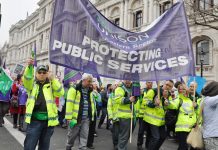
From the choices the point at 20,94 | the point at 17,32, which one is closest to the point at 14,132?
the point at 20,94

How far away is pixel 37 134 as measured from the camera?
411cm

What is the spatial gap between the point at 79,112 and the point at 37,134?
1514mm

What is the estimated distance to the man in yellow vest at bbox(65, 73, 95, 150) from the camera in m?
5.44

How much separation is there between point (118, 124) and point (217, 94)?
2838mm

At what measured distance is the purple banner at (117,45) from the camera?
4422 mm

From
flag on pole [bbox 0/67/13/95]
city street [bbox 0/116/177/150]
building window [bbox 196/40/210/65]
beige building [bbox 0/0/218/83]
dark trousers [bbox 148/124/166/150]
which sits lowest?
city street [bbox 0/116/177/150]

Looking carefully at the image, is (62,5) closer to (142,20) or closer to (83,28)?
(83,28)

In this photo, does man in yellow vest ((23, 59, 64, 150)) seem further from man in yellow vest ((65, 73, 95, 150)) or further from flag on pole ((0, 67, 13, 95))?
flag on pole ((0, 67, 13, 95))

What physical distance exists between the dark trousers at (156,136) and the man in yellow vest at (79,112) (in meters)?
1.34

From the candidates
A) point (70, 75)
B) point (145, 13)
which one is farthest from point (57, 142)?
point (145, 13)

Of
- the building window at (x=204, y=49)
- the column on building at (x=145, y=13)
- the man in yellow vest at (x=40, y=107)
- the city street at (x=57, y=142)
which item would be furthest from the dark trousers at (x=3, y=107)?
the column on building at (x=145, y=13)

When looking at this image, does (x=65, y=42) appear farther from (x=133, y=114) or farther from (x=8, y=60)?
(x=8, y=60)

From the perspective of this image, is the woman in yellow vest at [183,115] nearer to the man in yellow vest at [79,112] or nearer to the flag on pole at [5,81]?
the man in yellow vest at [79,112]

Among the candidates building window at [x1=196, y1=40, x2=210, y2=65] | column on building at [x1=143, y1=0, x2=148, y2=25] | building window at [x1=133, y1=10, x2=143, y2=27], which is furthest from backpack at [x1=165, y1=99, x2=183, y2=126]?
building window at [x1=133, y1=10, x2=143, y2=27]
